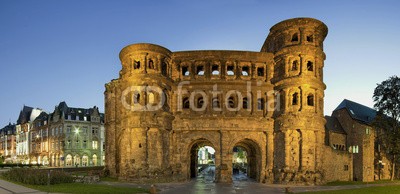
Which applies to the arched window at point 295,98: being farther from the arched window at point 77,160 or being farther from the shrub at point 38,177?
the arched window at point 77,160

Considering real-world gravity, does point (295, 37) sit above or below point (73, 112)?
above

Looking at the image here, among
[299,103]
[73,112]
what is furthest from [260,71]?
[73,112]

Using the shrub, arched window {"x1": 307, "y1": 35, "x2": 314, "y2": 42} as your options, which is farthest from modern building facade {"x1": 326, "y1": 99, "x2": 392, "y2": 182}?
the shrub

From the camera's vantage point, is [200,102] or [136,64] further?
[200,102]

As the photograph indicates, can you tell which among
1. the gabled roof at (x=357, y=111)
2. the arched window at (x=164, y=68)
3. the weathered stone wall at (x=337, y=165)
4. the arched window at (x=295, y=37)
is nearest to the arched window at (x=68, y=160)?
the arched window at (x=164, y=68)

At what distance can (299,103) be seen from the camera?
1555 inches

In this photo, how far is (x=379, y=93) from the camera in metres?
52.2

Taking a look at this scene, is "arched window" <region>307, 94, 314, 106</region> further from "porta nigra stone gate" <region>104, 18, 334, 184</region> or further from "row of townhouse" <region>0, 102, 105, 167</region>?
"row of townhouse" <region>0, 102, 105, 167</region>

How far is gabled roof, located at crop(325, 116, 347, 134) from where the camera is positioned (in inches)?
2010

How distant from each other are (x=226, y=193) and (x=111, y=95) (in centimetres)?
2552

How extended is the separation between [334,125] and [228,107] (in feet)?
66.2

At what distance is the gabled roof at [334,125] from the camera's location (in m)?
51.0

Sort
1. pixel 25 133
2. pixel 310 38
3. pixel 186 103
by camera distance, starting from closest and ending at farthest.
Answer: pixel 310 38, pixel 186 103, pixel 25 133
